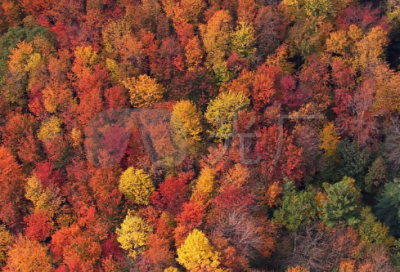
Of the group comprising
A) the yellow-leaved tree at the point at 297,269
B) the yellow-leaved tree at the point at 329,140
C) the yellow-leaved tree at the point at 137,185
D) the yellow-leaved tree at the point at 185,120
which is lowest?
the yellow-leaved tree at the point at 297,269

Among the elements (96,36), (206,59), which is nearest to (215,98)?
(206,59)

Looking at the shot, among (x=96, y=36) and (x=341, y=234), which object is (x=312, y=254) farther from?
(x=96, y=36)

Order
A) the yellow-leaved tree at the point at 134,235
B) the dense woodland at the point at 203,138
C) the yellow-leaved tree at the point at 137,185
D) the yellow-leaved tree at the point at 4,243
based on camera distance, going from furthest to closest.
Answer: the yellow-leaved tree at the point at 4,243 < the yellow-leaved tree at the point at 137,185 < the yellow-leaved tree at the point at 134,235 < the dense woodland at the point at 203,138

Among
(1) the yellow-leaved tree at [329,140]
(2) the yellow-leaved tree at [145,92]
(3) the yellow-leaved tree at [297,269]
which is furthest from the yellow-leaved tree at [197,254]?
(2) the yellow-leaved tree at [145,92]

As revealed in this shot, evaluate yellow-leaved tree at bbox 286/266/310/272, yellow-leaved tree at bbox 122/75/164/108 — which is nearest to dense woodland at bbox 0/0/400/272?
yellow-leaved tree at bbox 122/75/164/108

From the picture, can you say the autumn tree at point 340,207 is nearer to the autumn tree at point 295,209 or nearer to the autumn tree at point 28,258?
the autumn tree at point 295,209

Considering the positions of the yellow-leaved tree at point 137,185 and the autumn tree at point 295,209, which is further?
the yellow-leaved tree at point 137,185

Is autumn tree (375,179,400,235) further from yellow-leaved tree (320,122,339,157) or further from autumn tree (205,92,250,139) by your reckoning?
autumn tree (205,92,250,139)
